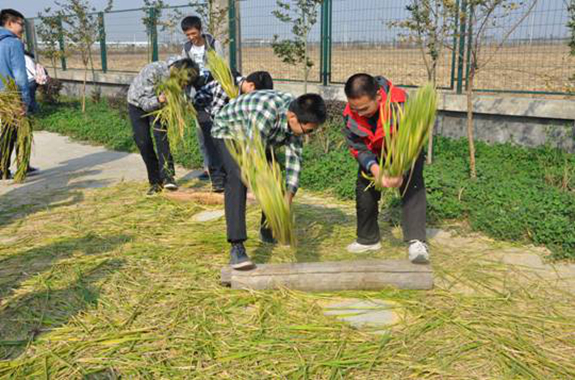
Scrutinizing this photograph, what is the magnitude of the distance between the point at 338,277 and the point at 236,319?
74cm

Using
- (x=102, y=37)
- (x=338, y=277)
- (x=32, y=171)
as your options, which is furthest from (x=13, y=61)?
(x=102, y=37)

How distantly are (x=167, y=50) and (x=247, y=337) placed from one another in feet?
34.7

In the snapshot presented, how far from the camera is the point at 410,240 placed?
3.66 meters

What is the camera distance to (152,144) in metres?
5.82

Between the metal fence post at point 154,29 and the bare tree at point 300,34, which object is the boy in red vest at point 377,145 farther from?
the metal fence post at point 154,29

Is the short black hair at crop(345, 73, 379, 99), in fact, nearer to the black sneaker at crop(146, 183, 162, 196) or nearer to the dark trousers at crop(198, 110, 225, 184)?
the dark trousers at crop(198, 110, 225, 184)

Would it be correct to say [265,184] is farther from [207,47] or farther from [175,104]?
[207,47]

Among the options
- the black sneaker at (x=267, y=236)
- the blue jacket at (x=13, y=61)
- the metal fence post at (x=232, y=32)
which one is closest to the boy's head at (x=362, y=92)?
the black sneaker at (x=267, y=236)

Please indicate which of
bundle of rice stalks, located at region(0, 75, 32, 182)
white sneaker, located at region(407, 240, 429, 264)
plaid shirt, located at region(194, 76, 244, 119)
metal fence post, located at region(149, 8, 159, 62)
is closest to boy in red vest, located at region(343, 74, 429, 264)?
white sneaker, located at region(407, 240, 429, 264)

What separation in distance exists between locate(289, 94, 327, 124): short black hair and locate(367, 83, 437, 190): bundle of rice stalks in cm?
49

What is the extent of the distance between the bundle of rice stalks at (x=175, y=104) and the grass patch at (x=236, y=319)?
124 cm

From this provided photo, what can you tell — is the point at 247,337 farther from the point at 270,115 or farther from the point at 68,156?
the point at 68,156

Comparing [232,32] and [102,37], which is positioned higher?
[102,37]

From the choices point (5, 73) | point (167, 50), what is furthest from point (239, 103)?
point (167, 50)
